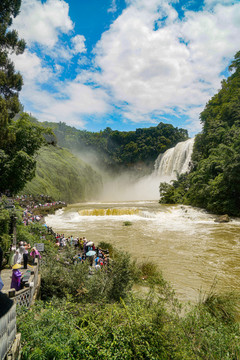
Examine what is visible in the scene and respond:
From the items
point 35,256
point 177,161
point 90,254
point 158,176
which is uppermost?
point 177,161

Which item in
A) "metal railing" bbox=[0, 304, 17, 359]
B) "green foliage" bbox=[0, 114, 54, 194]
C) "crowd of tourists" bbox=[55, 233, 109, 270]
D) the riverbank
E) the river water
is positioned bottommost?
the river water

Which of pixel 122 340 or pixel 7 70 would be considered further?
pixel 7 70

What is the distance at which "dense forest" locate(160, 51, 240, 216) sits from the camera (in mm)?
25031

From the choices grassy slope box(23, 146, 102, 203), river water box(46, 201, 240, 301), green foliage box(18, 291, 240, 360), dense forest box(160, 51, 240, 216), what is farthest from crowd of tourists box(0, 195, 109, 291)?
grassy slope box(23, 146, 102, 203)

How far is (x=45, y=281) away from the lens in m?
7.05

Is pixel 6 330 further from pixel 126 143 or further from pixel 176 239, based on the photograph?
pixel 126 143

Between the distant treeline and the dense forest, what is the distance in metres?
32.6

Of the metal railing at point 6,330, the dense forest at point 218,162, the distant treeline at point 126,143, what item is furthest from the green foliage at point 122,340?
the distant treeline at point 126,143

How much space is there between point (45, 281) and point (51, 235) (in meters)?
8.19

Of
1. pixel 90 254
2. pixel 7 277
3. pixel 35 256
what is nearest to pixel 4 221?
pixel 35 256

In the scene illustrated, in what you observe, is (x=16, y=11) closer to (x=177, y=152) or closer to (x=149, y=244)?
(x=149, y=244)

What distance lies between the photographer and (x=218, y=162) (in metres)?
28.1

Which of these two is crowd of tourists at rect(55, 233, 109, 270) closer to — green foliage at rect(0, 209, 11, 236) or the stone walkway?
the stone walkway

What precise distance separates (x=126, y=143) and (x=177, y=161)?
138 feet
